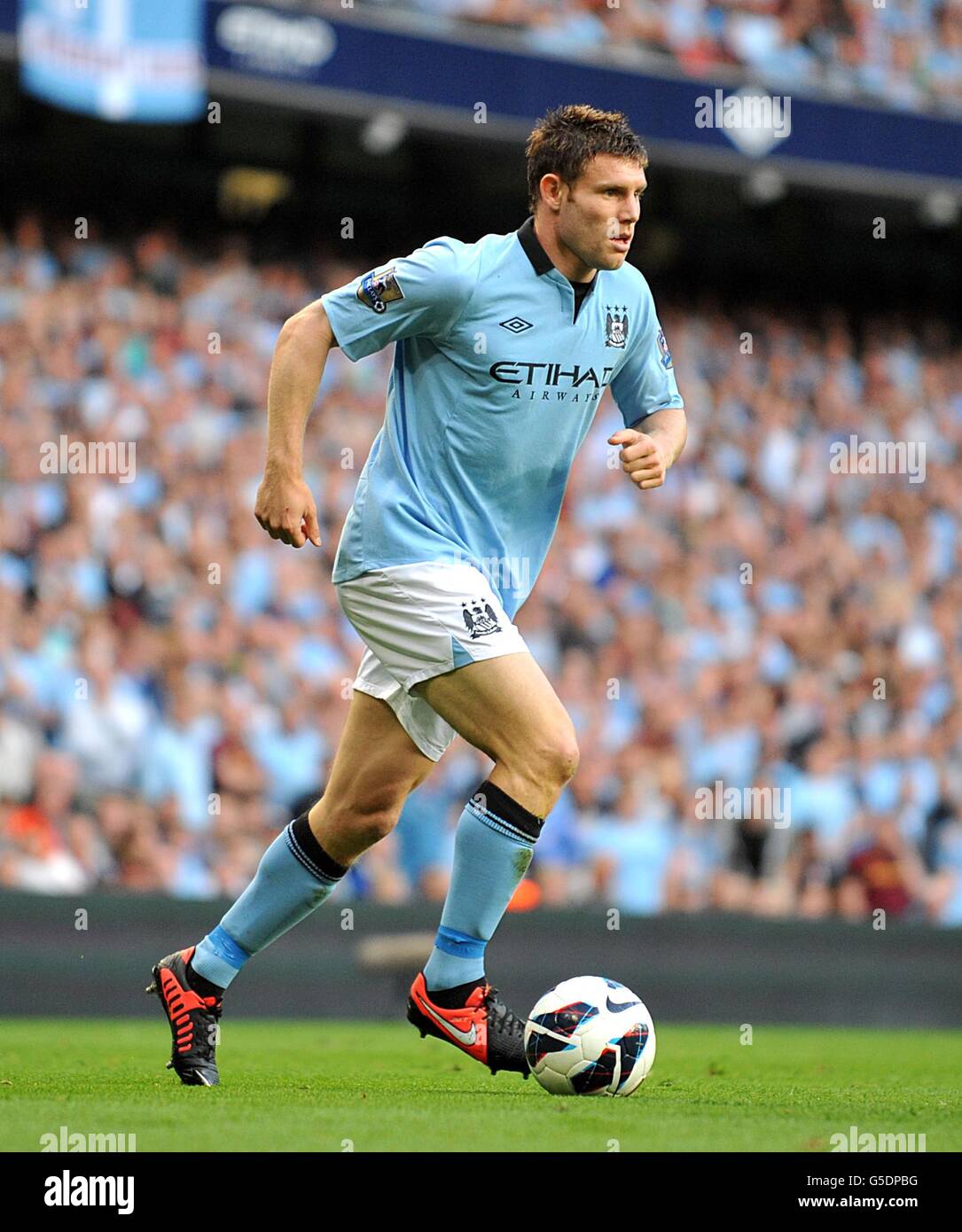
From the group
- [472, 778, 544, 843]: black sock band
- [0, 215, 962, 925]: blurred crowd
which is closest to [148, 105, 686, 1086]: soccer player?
[472, 778, 544, 843]: black sock band

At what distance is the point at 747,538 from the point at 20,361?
599 cm

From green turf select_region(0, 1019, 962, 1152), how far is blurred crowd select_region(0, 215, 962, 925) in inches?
117

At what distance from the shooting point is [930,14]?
1859 centimetres

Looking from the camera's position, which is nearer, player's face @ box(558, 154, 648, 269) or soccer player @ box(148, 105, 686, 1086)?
soccer player @ box(148, 105, 686, 1086)

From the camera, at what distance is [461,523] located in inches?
221

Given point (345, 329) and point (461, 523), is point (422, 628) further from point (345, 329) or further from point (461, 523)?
point (345, 329)

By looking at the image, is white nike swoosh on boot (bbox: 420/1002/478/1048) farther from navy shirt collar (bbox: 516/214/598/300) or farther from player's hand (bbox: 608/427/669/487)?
navy shirt collar (bbox: 516/214/598/300)

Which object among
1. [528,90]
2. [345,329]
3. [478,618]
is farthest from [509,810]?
[528,90]

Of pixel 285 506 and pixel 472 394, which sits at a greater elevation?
pixel 472 394

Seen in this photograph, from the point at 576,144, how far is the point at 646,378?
846 mm

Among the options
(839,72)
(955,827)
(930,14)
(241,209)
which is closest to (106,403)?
(241,209)

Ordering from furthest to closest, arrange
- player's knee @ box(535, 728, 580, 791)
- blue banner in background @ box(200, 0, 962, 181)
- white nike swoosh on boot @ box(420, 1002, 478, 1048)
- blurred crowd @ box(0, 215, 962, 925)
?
blue banner in background @ box(200, 0, 962, 181) < blurred crowd @ box(0, 215, 962, 925) < white nike swoosh on boot @ box(420, 1002, 478, 1048) < player's knee @ box(535, 728, 580, 791)

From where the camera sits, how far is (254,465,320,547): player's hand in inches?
207

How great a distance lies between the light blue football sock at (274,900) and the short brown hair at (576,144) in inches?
79.2
